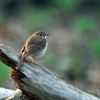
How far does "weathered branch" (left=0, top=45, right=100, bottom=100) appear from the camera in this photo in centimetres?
755

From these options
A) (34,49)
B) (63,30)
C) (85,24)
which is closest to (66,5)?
(63,30)

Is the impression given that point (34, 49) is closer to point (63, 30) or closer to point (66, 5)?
point (63, 30)

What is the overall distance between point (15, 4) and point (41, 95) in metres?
9.00

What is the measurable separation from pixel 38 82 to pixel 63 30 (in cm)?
866

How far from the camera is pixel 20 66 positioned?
7586 millimetres

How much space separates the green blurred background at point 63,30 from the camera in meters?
13.6

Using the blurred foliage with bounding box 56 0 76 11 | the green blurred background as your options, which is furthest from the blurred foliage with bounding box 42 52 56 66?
the blurred foliage with bounding box 56 0 76 11

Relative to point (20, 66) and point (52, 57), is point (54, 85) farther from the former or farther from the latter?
point (52, 57)

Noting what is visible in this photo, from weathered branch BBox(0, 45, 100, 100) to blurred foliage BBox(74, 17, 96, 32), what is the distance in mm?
7856

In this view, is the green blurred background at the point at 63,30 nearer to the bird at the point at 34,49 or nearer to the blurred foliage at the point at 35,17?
the blurred foliage at the point at 35,17

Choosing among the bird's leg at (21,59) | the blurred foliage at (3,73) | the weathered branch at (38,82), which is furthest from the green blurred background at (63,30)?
the bird's leg at (21,59)

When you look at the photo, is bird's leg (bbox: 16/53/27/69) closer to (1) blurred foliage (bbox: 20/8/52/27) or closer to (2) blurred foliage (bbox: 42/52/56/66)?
(2) blurred foliage (bbox: 42/52/56/66)

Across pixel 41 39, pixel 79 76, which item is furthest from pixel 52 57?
pixel 41 39

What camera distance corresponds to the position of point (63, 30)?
1625 centimetres
